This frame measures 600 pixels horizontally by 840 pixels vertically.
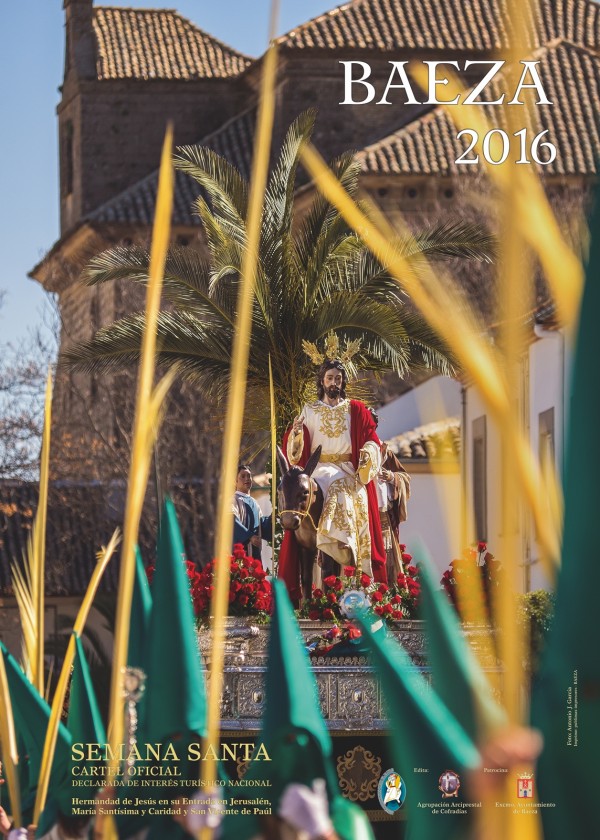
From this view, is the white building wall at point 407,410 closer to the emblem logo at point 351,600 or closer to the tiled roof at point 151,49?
the tiled roof at point 151,49

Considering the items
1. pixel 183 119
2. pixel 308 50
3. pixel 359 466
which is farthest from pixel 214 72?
pixel 359 466

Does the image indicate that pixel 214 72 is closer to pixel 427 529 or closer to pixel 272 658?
pixel 427 529

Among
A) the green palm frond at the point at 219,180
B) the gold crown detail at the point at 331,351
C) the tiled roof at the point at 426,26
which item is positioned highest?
the tiled roof at the point at 426,26

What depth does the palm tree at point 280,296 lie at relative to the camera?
18000mm

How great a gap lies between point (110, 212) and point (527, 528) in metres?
25.7

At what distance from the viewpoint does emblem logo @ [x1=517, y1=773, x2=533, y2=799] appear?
2.87 m

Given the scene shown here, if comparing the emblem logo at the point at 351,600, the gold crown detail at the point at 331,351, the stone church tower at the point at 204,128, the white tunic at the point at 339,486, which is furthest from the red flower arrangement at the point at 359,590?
the stone church tower at the point at 204,128

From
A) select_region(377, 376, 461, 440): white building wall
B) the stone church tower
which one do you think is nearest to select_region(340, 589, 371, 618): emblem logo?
the stone church tower

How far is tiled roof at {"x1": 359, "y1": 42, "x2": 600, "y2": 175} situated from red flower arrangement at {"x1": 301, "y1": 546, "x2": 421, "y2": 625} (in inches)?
1012

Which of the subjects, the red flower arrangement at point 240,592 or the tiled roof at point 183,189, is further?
the tiled roof at point 183,189

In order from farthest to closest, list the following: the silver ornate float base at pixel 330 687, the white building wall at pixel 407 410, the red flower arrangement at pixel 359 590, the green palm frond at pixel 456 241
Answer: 1. the white building wall at pixel 407 410
2. the green palm frond at pixel 456 241
3. the red flower arrangement at pixel 359 590
4. the silver ornate float base at pixel 330 687

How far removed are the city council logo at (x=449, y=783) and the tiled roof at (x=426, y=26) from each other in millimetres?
44250

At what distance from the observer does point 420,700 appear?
2.94 m

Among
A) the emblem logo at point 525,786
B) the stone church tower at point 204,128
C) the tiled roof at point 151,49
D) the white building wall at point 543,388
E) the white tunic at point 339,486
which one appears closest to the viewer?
the emblem logo at point 525,786
